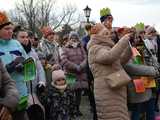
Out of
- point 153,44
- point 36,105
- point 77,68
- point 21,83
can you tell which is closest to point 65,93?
point 36,105

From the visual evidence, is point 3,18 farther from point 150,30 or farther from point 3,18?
point 150,30

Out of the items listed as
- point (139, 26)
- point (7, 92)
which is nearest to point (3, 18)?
point (7, 92)

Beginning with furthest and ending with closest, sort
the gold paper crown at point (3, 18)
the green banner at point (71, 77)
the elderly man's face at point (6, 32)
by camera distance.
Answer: the green banner at point (71, 77) → the elderly man's face at point (6, 32) → the gold paper crown at point (3, 18)

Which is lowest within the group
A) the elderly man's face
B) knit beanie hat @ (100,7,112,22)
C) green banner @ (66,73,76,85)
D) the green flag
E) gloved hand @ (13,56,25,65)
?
green banner @ (66,73,76,85)

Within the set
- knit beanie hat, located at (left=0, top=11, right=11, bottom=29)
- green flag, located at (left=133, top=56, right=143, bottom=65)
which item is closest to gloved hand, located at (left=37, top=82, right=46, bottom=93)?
knit beanie hat, located at (left=0, top=11, right=11, bottom=29)

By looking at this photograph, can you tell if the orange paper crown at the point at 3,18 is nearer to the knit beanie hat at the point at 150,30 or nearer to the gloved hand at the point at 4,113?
the gloved hand at the point at 4,113

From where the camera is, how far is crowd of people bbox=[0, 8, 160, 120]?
21.6 ft

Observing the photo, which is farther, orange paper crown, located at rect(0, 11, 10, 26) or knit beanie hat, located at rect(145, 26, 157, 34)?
knit beanie hat, located at rect(145, 26, 157, 34)

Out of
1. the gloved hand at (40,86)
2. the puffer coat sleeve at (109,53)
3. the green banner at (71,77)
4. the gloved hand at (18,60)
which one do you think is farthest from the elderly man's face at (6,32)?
the green banner at (71,77)

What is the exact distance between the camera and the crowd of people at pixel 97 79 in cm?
659

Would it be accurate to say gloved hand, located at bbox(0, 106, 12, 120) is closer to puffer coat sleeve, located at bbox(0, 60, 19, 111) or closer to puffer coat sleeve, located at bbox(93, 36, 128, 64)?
puffer coat sleeve, located at bbox(0, 60, 19, 111)

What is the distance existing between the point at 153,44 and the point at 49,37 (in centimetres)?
217

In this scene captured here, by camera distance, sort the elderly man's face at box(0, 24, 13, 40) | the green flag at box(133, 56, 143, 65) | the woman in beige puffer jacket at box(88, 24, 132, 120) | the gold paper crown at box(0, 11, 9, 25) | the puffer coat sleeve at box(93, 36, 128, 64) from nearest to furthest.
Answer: the gold paper crown at box(0, 11, 9, 25) → the elderly man's face at box(0, 24, 13, 40) → the puffer coat sleeve at box(93, 36, 128, 64) → the woman in beige puffer jacket at box(88, 24, 132, 120) → the green flag at box(133, 56, 143, 65)

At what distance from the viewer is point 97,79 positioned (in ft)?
24.1
